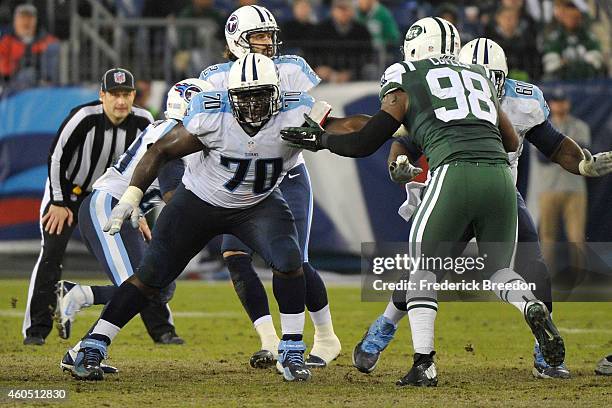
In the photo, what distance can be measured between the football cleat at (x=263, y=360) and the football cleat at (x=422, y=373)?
1058 mm

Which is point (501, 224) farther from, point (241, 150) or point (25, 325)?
point (25, 325)

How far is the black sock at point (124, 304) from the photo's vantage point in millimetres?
5672

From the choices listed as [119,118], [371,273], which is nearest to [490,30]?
[371,273]

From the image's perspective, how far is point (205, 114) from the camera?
18.3 ft

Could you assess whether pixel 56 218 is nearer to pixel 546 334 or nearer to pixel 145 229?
pixel 145 229

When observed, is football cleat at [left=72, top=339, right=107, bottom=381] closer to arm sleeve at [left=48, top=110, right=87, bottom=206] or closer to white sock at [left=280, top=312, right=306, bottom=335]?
white sock at [left=280, top=312, right=306, bottom=335]

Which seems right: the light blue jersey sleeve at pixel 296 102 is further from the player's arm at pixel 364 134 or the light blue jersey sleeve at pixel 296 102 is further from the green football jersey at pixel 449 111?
the green football jersey at pixel 449 111

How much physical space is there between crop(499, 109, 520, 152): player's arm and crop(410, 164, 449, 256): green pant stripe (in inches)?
17.2

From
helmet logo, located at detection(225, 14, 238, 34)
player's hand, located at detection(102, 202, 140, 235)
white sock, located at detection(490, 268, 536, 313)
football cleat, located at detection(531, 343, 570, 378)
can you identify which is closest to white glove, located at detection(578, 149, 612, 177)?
white sock, located at detection(490, 268, 536, 313)

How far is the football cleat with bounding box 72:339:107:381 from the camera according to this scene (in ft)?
18.5

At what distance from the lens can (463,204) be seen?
524 centimetres

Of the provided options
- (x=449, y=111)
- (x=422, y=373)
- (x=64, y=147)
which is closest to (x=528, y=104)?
(x=449, y=111)

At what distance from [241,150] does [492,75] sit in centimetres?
137

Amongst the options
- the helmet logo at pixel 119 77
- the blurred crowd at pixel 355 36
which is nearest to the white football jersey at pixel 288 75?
the helmet logo at pixel 119 77
